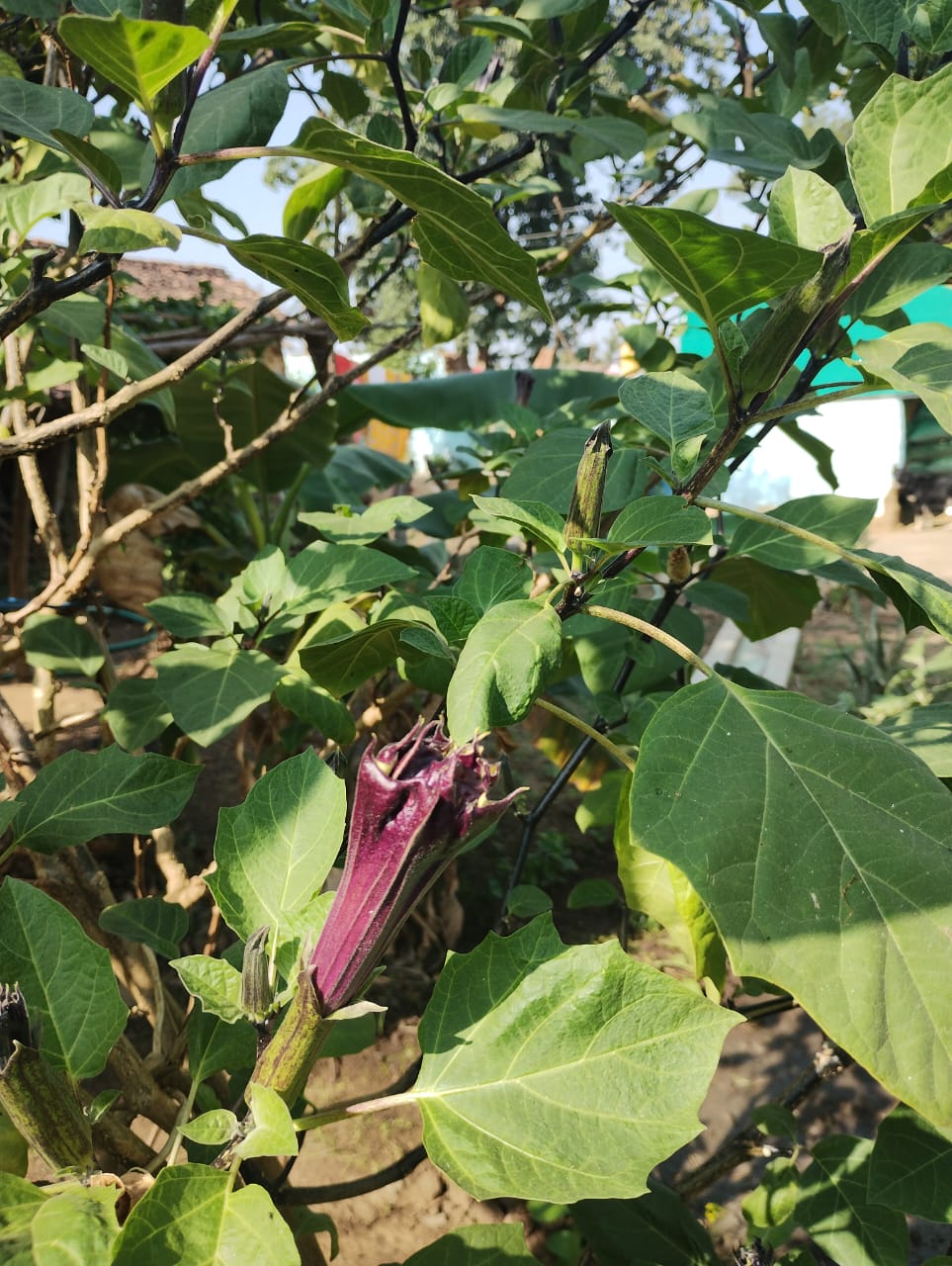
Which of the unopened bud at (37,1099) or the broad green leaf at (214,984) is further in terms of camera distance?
the broad green leaf at (214,984)

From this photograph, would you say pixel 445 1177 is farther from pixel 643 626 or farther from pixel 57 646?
pixel 643 626

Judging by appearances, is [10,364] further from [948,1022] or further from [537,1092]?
[948,1022]

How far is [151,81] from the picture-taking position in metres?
0.74

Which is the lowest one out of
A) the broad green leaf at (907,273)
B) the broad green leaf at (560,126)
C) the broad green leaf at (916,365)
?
the broad green leaf at (916,365)

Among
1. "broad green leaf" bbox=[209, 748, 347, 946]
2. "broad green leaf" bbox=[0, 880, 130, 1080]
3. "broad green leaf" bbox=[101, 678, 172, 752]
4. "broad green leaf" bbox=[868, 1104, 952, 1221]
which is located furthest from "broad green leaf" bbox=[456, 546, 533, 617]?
"broad green leaf" bbox=[868, 1104, 952, 1221]

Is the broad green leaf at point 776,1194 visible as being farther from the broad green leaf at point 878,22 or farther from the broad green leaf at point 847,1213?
the broad green leaf at point 878,22

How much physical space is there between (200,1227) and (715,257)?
2.66 feet

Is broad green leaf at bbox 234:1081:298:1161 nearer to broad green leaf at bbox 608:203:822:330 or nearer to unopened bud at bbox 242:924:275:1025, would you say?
unopened bud at bbox 242:924:275:1025

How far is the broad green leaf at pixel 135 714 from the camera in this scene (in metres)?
1.25

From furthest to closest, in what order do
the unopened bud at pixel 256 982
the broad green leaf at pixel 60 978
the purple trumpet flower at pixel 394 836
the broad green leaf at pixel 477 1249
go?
the broad green leaf at pixel 477 1249, the broad green leaf at pixel 60 978, the unopened bud at pixel 256 982, the purple trumpet flower at pixel 394 836

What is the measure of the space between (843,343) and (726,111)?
45 cm

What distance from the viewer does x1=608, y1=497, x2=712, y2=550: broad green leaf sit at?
0.70 m

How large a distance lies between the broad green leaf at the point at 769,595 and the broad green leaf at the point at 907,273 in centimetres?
67

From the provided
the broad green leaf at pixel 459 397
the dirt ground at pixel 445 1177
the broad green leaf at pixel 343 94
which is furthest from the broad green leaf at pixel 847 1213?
the broad green leaf at pixel 459 397
